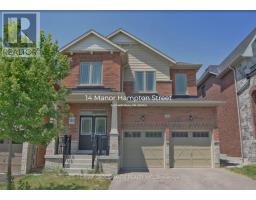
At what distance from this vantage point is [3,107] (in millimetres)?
8094

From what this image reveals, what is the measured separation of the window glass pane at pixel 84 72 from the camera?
54.1ft

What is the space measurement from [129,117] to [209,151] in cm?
528

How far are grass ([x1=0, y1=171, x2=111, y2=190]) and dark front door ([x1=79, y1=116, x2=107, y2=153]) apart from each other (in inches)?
148

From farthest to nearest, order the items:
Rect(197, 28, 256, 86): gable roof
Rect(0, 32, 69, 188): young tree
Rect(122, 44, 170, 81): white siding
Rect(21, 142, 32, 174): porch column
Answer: Rect(122, 44, 170, 81): white siding < Rect(197, 28, 256, 86): gable roof < Rect(21, 142, 32, 174): porch column < Rect(0, 32, 69, 188): young tree

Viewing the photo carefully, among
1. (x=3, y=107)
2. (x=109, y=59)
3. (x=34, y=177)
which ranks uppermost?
(x=109, y=59)

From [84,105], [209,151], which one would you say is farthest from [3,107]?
[209,151]

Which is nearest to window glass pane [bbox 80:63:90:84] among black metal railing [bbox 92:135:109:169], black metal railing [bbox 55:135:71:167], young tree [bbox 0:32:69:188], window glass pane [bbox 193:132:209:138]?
black metal railing [bbox 92:135:109:169]

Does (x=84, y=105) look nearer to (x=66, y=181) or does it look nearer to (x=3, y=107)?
(x=66, y=181)

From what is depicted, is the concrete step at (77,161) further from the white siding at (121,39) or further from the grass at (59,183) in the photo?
the white siding at (121,39)

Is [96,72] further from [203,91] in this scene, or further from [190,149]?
[203,91]

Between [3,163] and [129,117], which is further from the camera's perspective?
[129,117]

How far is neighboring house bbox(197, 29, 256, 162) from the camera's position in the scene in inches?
631

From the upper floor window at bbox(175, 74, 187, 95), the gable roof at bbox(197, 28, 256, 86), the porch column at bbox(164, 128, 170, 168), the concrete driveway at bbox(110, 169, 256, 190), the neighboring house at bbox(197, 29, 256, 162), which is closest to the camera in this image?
the concrete driveway at bbox(110, 169, 256, 190)

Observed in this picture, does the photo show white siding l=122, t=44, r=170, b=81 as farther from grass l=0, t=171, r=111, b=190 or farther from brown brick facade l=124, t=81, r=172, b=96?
grass l=0, t=171, r=111, b=190
